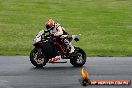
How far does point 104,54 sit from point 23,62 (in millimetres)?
3919

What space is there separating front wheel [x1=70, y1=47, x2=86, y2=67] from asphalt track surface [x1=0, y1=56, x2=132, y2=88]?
0.20 m

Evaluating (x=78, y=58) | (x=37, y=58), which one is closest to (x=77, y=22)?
(x=78, y=58)

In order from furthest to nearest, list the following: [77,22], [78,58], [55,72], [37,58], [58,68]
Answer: [77,22], [78,58], [58,68], [37,58], [55,72]

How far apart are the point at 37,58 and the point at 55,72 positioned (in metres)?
1.05

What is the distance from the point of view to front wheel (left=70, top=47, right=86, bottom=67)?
1969 cm

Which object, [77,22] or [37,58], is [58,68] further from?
[77,22]

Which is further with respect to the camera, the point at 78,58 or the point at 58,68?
the point at 78,58

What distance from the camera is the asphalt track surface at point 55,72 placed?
16248 mm

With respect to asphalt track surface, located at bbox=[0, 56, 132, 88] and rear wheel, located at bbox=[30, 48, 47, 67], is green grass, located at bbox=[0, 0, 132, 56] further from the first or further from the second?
rear wheel, located at bbox=[30, 48, 47, 67]

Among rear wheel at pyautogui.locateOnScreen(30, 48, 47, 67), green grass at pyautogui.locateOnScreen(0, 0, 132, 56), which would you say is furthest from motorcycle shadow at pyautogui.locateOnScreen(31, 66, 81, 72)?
green grass at pyautogui.locateOnScreen(0, 0, 132, 56)

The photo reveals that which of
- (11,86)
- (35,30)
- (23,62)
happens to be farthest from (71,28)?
(11,86)

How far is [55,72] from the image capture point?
18.4 metres

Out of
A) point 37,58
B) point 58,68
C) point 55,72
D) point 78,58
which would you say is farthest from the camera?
point 78,58

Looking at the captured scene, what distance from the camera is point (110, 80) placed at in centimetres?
1692
